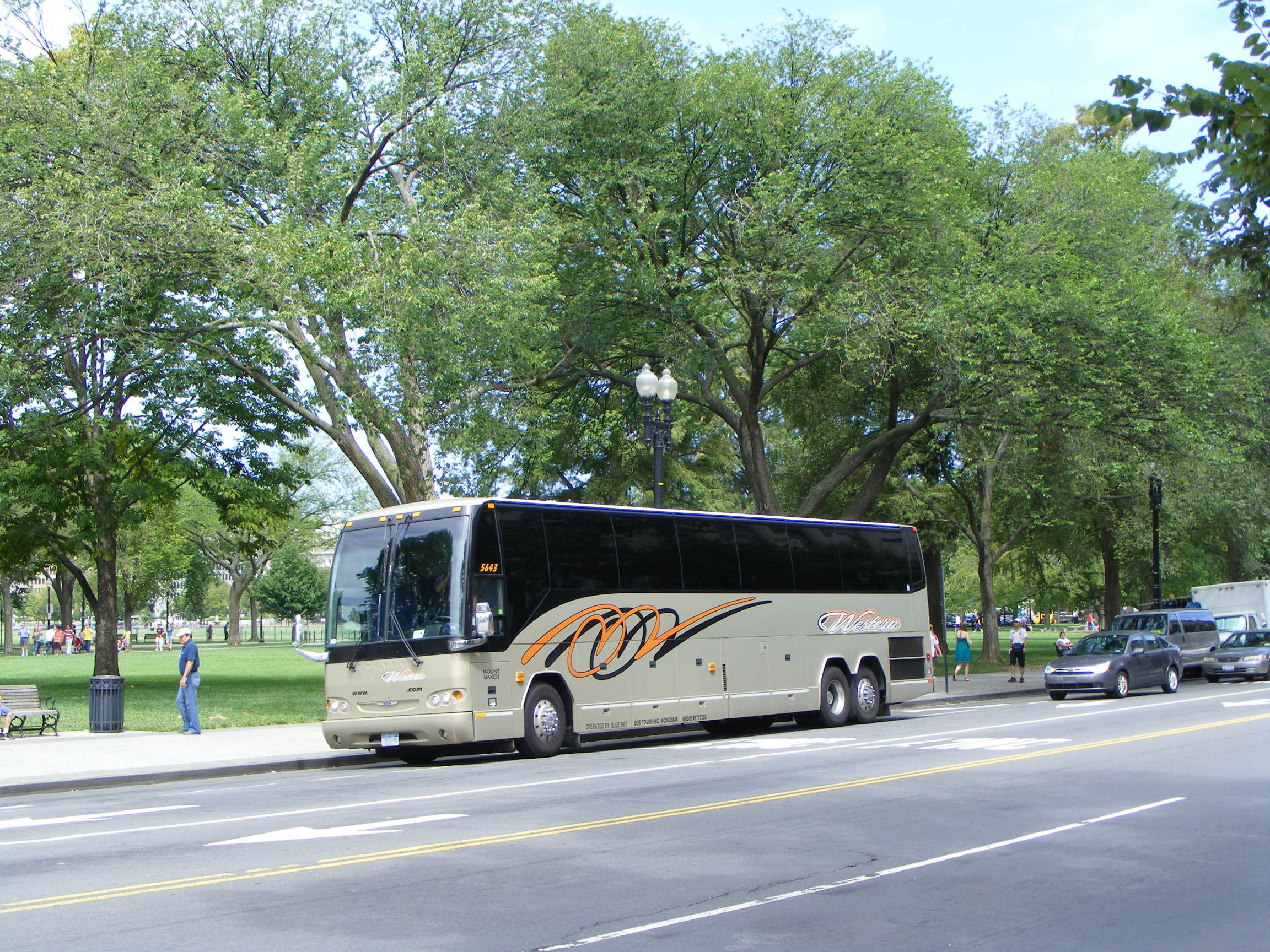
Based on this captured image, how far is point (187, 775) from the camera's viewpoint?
632 inches

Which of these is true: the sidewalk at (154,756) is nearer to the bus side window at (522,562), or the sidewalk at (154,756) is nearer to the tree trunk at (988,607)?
the bus side window at (522,562)

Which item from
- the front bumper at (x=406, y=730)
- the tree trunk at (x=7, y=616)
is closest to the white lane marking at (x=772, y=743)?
the front bumper at (x=406, y=730)

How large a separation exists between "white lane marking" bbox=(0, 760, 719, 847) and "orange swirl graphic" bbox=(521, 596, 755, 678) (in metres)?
2.50

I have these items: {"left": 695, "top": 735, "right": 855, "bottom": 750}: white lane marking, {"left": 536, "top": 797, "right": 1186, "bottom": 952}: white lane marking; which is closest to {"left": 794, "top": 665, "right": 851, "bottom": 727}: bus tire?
{"left": 695, "top": 735, "right": 855, "bottom": 750}: white lane marking

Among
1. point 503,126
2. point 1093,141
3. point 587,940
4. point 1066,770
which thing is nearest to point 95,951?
point 587,940

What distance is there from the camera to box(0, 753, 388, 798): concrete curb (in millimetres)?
14797

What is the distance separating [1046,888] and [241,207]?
22337 millimetres

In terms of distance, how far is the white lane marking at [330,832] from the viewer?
1020 cm

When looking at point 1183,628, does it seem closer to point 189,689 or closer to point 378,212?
point 378,212

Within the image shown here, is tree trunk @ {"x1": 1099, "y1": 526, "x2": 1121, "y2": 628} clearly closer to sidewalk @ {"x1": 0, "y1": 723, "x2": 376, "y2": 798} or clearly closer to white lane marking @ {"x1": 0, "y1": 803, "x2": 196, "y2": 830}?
sidewalk @ {"x1": 0, "y1": 723, "x2": 376, "y2": 798}

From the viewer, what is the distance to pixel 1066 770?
1428 cm

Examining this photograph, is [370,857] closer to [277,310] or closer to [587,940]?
[587,940]

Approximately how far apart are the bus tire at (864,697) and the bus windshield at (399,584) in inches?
380

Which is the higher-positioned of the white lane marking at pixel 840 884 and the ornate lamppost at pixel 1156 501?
the ornate lamppost at pixel 1156 501
